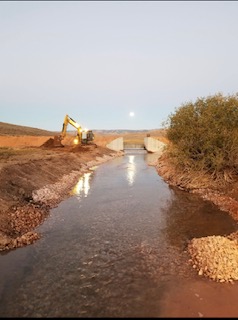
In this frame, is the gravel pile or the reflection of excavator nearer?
the gravel pile

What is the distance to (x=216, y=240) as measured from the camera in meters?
17.8

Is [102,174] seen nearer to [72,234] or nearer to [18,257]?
[72,234]

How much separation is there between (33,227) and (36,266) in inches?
244

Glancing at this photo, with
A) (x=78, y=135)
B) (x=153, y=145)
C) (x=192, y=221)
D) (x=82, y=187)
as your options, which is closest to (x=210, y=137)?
(x=192, y=221)

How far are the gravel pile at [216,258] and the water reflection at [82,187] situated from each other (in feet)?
58.6

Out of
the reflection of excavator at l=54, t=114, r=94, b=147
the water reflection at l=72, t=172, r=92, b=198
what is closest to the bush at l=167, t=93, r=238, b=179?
the water reflection at l=72, t=172, r=92, b=198

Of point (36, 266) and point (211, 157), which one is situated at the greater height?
point (211, 157)

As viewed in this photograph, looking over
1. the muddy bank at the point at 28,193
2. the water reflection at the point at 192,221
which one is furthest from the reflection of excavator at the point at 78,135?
the water reflection at the point at 192,221

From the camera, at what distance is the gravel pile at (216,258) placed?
15.3m

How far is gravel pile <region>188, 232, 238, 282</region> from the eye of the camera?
1534cm

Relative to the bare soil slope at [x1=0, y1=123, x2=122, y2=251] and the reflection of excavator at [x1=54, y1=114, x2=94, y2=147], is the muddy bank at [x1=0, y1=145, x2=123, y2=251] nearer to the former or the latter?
the bare soil slope at [x1=0, y1=123, x2=122, y2=251]

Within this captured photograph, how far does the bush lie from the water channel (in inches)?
318

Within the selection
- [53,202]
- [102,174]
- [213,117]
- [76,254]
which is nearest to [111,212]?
[53,202]

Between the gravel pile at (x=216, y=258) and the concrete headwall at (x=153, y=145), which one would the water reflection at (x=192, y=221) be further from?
the concrete headwall at (x=153, y=145)
